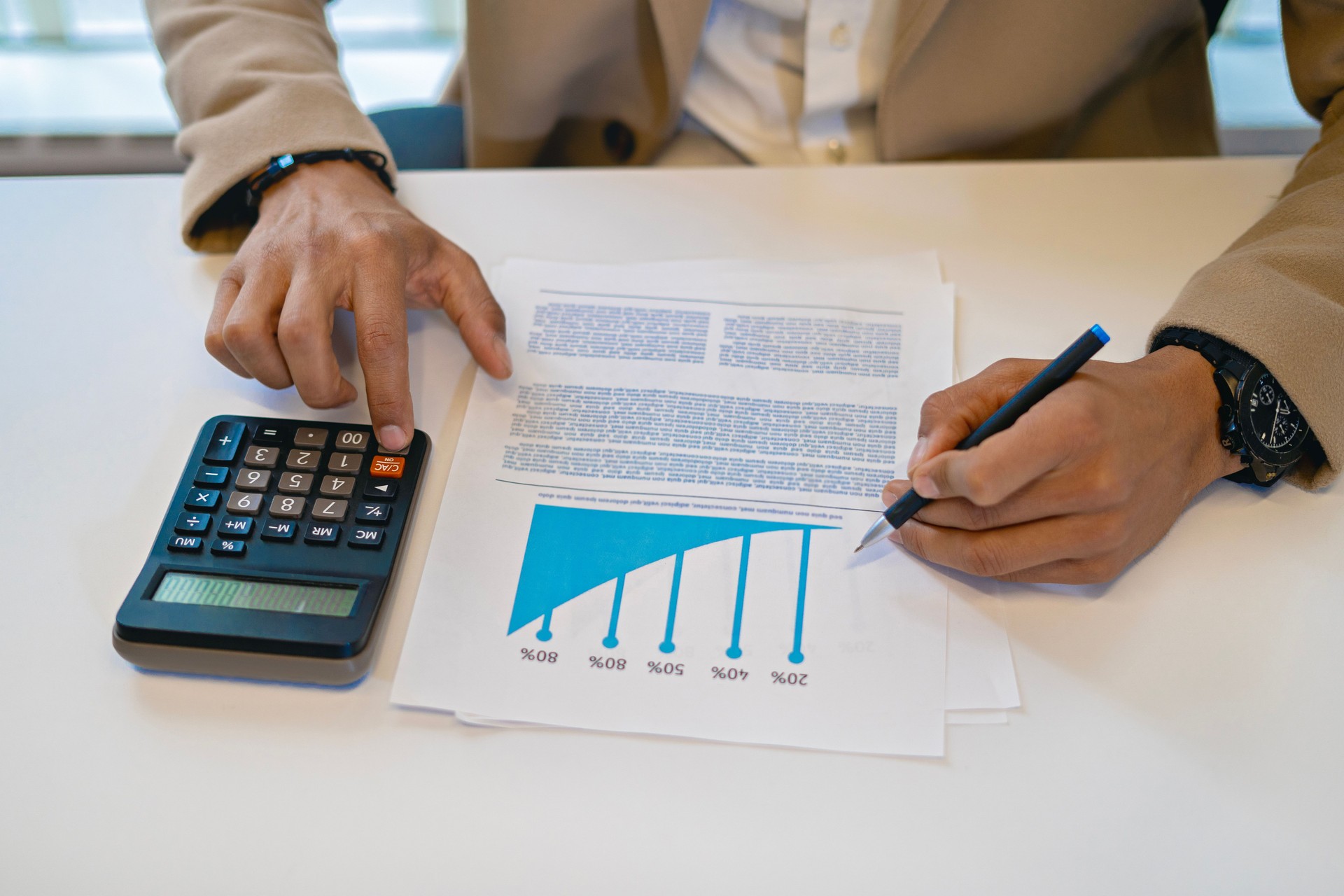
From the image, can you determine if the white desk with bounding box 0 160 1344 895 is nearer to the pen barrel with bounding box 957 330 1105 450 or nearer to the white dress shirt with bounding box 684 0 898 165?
the pen barrel with bounding box 957 330 1105 450

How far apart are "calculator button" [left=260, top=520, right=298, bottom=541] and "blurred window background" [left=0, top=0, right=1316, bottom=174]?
141 cm

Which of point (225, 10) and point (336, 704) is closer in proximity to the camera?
point (336, 704)

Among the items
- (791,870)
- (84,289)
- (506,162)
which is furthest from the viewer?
(506,162)

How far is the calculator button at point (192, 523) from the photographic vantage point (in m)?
0.53

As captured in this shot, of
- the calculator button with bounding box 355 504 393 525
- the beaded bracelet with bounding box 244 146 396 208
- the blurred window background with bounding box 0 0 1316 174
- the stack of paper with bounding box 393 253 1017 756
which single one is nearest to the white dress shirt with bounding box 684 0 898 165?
the stack of paper with bounding box 393 253 1017 756

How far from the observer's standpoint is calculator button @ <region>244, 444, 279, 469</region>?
551 millimetres

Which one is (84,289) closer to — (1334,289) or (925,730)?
(925,730)

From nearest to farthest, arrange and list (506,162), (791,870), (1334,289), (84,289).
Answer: (791,870) < (1334,289) < (84,289) < (506,162)

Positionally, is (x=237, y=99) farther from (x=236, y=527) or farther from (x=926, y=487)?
(x=926, y=487)

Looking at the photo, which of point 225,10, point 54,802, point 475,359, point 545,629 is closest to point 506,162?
point 225,10

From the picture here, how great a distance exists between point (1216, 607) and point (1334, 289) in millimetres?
234

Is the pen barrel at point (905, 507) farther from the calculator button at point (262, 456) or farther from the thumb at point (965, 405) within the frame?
the calculator button at point (262, 456)

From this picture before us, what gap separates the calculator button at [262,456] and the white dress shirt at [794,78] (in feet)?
1.89

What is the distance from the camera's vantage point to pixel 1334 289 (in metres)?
0.56
